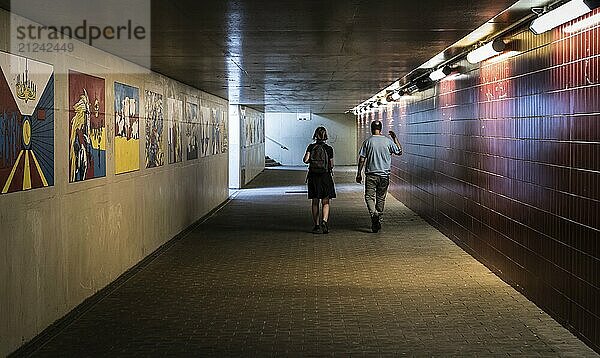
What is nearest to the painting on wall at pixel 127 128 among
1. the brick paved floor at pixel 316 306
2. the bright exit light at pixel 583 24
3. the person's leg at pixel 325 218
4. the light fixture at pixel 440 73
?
the brick paved floor at pixel 316 306

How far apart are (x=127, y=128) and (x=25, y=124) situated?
377 cm

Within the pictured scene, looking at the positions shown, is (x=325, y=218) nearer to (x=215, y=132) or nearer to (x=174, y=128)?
(x=174, y=128)

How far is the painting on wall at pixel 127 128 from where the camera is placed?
10.0 metres

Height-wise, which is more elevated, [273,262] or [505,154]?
[505,154]

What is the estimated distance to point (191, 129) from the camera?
15945 mm

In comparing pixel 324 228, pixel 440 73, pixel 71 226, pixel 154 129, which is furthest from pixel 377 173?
pixel 71 226

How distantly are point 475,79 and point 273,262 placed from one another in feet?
11.4

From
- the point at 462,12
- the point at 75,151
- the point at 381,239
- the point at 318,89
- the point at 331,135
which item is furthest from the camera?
the point at 331,135

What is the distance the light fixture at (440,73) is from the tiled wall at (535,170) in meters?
0.24

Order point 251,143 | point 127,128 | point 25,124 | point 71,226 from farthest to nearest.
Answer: point 251,143 < point 127,128 < point 71,226 < point 25,124

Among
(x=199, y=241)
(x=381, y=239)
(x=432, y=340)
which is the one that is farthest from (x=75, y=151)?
(x=381, y=239)

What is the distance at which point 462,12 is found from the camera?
7125 millimetres

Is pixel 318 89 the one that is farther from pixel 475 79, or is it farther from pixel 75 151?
pixel 75 151

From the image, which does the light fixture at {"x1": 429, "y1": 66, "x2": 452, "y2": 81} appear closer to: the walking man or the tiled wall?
the tiled wall
